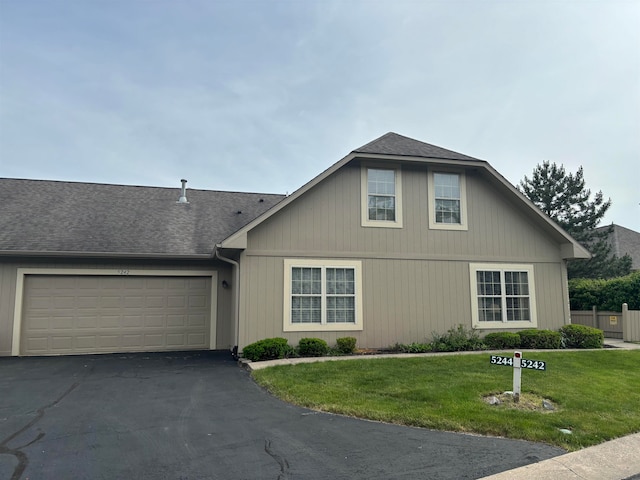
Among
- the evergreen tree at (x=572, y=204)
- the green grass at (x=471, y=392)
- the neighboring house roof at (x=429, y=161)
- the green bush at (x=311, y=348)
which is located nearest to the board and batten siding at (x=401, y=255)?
the neighboring house roof at (x=429, y=161)

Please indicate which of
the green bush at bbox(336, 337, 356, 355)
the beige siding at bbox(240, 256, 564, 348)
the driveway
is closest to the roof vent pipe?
the beige siding at bbox(240, 256, 564, 348)

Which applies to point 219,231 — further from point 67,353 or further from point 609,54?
point 609,54

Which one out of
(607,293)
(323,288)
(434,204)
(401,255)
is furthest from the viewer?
(607,293)

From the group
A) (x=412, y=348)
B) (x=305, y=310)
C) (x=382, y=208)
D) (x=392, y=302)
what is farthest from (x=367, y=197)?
(x=412, y=348)

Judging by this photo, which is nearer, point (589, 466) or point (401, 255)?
point (589, 466)

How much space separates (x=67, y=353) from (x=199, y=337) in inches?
139

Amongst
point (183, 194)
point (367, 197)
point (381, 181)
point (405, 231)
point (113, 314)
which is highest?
point (183, 194)

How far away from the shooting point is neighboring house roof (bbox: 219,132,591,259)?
464 inches

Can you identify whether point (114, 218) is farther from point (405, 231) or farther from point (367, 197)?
point (405, 231)

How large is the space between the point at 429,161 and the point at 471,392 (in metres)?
7.17

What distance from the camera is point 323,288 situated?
11.8 m

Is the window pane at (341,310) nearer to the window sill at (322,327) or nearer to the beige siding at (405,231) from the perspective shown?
the window sill at (322,327)

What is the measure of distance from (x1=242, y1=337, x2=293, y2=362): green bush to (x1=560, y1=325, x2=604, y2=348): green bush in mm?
7991

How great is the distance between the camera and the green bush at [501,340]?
12055 millimetres
